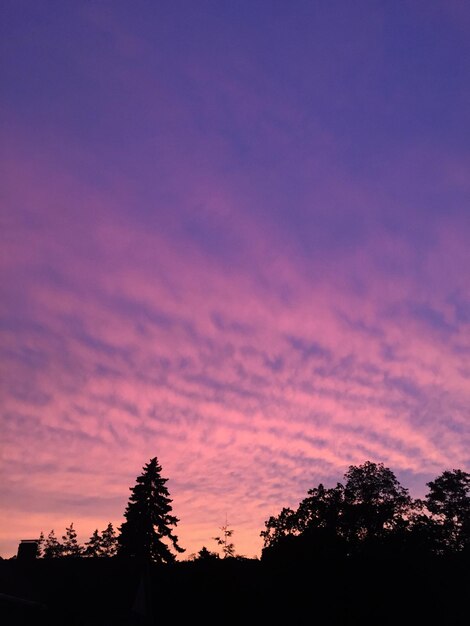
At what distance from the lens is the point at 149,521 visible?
66688 millimetres

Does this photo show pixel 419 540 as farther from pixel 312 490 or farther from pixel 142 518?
pixel 142 518

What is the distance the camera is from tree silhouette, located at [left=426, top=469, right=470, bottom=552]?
2539 inches

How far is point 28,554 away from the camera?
1391 inches

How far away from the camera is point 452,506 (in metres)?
66.9

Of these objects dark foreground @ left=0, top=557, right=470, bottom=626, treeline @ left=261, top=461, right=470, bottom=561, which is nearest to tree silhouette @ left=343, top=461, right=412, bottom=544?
treeline @ left=261, top=461, right=470, bottom=561

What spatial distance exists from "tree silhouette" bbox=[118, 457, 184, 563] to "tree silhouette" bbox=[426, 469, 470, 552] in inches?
1305

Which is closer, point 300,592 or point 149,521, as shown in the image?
point 300,592

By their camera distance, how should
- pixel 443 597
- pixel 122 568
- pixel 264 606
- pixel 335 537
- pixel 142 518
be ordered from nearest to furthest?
pixel 122 568 → pixel 264 606 → pixel 443 597 → pixel 335 537 → pixel 142 518

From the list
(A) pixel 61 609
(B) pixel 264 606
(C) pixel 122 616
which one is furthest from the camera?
(B) pixel 264 606

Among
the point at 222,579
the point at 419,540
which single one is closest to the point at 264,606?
the point at 222,579

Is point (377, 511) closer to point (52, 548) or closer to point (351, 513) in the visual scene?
point (351, 513)

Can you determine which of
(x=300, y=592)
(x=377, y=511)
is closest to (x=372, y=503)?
(x=377, y=511)

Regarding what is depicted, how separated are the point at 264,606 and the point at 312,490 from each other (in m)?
26.9

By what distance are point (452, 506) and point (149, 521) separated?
3828cm
